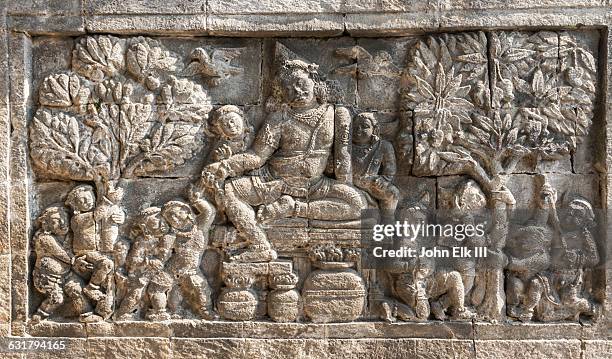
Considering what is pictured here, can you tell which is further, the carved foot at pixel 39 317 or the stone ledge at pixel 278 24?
the carved foot at pixel 39 317

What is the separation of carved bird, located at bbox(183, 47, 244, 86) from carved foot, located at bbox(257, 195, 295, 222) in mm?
1037

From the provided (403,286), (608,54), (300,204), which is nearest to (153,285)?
(300,204)

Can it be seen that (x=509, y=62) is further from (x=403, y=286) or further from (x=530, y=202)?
(x=403, y=286)

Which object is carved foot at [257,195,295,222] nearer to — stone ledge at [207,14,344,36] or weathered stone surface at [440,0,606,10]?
stone ledge at [207,14,344,36]

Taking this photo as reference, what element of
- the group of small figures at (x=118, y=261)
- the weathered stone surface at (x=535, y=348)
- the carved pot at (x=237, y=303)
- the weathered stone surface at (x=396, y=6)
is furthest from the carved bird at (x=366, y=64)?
the weathered stone surface at (x=535, y=348)

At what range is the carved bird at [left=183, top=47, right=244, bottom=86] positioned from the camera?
16.8 ft

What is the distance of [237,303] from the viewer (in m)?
5.12

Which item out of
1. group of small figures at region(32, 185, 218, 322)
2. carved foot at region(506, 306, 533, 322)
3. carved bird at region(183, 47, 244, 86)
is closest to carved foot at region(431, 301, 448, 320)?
carved foot at region(506, 306, 533, 322)

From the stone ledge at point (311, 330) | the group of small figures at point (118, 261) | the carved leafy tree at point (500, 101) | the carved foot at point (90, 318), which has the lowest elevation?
the stone ledge at point (311, 330)

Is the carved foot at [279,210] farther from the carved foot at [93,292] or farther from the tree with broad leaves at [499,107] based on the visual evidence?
the carved foot at [93,292]

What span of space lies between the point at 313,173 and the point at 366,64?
93 cm

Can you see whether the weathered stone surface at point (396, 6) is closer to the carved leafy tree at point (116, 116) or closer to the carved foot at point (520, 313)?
the carved leafy tree at point (116, 116)

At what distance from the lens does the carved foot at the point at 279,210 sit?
16.8 feet

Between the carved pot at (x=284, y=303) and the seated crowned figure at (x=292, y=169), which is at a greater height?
the seated crowned figure at (x=292, y=169)
